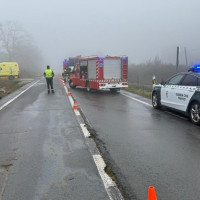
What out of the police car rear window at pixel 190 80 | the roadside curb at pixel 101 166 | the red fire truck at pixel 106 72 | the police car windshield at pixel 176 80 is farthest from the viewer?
the red fire truck at pixel 106 72

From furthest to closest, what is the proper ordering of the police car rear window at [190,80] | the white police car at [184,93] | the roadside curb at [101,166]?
the police car rear window at [190,80]
the white police car at [184,93]
the roadside curb at [101,166]

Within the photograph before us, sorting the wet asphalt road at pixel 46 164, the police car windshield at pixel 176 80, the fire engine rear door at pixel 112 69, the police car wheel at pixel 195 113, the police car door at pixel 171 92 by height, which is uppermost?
the fire engine rear door at pixel 112 69

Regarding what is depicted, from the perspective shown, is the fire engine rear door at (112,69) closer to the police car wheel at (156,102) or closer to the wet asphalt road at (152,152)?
the police car wheel at (156,102)

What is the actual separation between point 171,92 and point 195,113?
169cm

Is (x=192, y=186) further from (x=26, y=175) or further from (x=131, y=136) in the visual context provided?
(x=131, y=136)

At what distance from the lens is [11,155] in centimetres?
552

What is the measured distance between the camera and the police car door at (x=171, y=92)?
9617mm

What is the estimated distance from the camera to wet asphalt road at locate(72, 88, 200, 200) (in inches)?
158

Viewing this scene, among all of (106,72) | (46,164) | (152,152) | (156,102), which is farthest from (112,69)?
(46,164)

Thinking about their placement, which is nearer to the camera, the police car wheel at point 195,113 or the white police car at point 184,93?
the police car wheel at point 195,113

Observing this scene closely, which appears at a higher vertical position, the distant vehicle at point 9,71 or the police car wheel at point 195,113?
the distant vehicle at point 9,71

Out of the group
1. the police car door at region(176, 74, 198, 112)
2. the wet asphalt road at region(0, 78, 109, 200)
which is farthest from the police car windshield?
the wet asphalt road at region(0, 78, 109, 200)

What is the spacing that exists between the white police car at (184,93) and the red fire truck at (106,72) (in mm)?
7769

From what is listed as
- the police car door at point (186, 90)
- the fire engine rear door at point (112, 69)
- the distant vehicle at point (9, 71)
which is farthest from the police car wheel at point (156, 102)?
the distant vehicle at point (9, 71)
